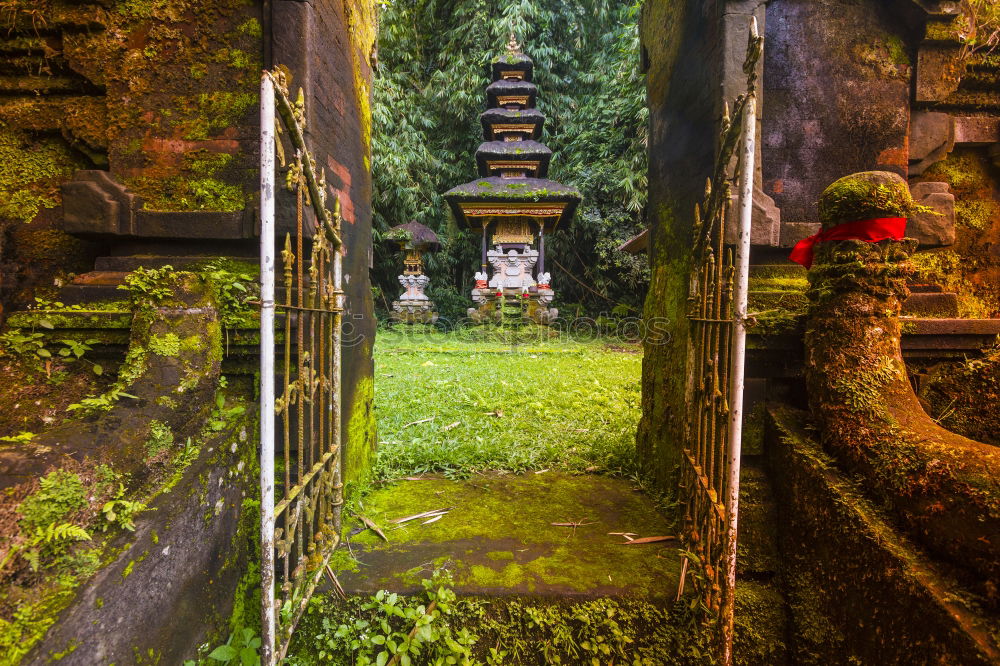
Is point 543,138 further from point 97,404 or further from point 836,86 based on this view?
point 97,404

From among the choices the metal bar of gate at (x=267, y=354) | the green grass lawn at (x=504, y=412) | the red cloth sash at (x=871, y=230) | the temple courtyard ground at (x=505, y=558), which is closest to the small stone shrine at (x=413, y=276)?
the green grass lawn at (x=504, y=412)

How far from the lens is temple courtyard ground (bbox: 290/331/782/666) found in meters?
1.92

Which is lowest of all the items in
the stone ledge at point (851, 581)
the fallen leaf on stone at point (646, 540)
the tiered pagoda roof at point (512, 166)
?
the fallen leaf on stone at point (646, 540)

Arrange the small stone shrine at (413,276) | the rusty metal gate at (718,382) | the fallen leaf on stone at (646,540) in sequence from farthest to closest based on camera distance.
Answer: the small stone shrine at (413,276) < the fallen leaf on stone at (646,540) < the rusty metal gate at (718,382)

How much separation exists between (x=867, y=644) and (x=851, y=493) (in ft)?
1.59

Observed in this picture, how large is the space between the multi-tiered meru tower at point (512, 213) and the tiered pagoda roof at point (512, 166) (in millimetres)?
25

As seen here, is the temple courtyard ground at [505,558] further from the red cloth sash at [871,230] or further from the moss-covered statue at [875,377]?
the red cloth sash at [871,230]

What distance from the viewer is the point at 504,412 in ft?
16.6

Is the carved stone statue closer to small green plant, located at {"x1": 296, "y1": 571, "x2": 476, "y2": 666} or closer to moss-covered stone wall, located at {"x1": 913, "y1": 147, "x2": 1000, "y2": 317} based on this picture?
moss-covered stone wall, located at {"x1": 913, "y1": 147, "x2": 1000, "y2": 317}

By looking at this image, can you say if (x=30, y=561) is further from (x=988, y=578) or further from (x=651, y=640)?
(x=988, y=578)

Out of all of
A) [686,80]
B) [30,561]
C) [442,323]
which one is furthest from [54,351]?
[442,323]

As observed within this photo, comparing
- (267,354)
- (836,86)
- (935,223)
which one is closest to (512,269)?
(836,86)

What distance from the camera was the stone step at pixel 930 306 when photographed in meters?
2.41

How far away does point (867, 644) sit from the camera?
1546 mm
